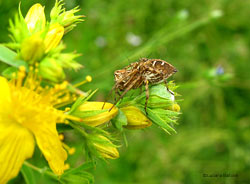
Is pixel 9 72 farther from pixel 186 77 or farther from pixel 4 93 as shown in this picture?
pixel 186 77

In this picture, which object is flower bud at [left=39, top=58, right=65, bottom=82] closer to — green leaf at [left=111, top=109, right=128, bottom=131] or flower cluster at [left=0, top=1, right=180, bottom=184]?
flower cluster at [left=0, top=1, right=180, bottom=184]

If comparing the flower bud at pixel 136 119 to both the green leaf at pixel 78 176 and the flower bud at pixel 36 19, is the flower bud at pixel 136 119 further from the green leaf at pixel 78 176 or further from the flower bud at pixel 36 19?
the flower bud at pixel 36 19

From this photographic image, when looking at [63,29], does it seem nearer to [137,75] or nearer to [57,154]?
[137,75]

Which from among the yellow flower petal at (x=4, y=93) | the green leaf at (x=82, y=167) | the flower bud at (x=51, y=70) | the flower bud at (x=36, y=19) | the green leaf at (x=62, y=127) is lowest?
the green leaf at (x=82, y=167)

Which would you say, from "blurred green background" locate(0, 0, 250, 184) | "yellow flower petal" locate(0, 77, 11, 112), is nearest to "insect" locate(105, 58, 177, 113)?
"yellow flower petal" locate(0, 77, 11, 112)

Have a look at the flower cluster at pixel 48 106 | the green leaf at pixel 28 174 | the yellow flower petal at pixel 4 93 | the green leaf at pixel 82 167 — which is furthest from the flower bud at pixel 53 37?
the green leaf at pixel 28 174
